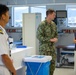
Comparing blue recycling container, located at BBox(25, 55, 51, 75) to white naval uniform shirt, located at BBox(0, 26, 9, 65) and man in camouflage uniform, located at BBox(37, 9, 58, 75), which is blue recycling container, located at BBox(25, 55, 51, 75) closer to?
man in camouflage uniform, located at BBox(37, 9, 58, 75)

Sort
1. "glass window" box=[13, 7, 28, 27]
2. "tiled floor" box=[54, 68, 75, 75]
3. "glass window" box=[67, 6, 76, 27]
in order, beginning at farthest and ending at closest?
"glass window" box=[13, 7, 28, 27] → "glass window" box=[67, 6, 76, 27] → "tiled floor" box=[54, 68, 75, 75]

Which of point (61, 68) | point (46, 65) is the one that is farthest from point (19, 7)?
point (46, 65)

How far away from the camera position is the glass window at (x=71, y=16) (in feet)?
30.3

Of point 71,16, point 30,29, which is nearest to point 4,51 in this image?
point 30,29

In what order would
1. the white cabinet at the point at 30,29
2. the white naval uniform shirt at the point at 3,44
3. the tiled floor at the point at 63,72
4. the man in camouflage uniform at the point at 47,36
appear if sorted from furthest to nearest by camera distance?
1. the white cabinet at the point at 30,29
2. the tiled floor at the point at 63,72
3. the man in camouflage uniform at the point at 47,36
4. the white naval uniform shirt at the point at 3,44

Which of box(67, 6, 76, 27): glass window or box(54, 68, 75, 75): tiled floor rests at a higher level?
box(67, 6, 76, 27): glass window

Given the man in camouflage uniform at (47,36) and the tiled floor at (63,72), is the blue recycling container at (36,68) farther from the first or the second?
the tiled floor at (63,72)

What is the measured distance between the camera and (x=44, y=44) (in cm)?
436

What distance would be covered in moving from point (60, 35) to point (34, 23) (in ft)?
9.62

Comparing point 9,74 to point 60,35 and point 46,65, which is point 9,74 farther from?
point 60,35

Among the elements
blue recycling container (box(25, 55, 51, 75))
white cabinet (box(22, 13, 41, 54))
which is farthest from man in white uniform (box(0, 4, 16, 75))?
white cabinet (box(22, 13, 41, 54))

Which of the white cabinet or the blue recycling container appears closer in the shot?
the blue recycling container

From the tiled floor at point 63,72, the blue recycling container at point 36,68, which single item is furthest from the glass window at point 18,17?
the blue recycling container at point 36,68

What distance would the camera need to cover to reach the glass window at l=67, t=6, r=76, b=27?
30.3 feet
